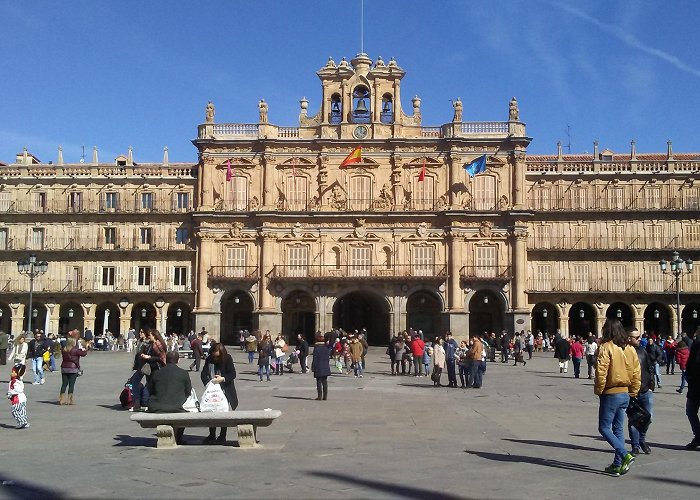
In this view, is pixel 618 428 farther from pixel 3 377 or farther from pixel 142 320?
pixel 142 320

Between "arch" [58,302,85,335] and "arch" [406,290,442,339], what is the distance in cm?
2349

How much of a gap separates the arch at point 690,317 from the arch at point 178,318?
114 feet

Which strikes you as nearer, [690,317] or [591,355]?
[591,355]

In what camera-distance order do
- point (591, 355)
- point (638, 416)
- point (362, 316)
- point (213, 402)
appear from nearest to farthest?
point (638, 416) → point (213, 402) → point (591, 355) → point (362, 316)

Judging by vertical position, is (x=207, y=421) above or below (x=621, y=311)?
below

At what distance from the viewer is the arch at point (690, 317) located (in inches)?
2180

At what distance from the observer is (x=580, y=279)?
55.5 m

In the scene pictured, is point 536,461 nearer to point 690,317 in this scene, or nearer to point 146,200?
point 690,317

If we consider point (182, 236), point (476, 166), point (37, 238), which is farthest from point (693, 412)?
point (37, 238)

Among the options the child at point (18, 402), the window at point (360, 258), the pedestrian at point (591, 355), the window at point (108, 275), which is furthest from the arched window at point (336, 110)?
the child at point (18, 402)

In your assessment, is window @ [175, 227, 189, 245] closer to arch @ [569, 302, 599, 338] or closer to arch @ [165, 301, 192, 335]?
arch @ [165, 301, 192, 335]

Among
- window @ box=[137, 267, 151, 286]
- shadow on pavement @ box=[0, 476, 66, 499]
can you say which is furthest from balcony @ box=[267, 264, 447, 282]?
shadow on pavement @ box=[0, 476, 66, 499]

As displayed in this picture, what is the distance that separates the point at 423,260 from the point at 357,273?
460 cm

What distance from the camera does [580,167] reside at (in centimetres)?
5694
